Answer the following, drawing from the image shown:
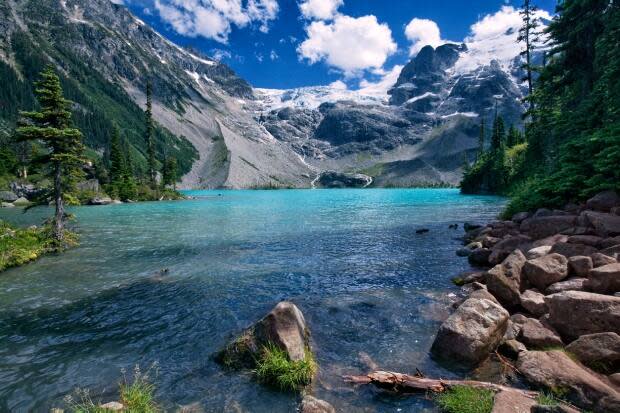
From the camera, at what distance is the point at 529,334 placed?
401 inches

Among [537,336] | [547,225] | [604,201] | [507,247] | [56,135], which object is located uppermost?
[56,135]

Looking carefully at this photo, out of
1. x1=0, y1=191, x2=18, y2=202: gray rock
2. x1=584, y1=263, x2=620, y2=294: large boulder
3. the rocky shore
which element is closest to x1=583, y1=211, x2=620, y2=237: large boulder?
the rocky shore

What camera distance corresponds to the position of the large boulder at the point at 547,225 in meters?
18.7

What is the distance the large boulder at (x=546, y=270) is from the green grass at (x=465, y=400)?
7673mm

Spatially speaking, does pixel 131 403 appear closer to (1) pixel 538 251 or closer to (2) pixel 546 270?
(2) pixel 546 270

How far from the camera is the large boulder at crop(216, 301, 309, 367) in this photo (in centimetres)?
984

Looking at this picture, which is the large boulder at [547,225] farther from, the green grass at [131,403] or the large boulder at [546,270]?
the green grass at [131,403]

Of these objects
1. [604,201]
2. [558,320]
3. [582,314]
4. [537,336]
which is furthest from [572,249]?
[537,336]

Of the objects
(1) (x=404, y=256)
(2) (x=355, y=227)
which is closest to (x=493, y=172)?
(2) (x=355, y=227)

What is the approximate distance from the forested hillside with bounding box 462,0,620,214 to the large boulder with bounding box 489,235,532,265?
5.07 m

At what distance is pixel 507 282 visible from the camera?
1342cm

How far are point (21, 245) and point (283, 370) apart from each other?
91.3ft

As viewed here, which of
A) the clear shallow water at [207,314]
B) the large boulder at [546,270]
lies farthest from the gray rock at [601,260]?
the clear shallow water at [207,314]

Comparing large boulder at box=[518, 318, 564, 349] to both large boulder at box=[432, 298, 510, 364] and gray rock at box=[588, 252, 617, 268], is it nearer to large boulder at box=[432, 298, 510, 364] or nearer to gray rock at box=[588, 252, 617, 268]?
large boulder at box=[432, 298, 510, 364]
